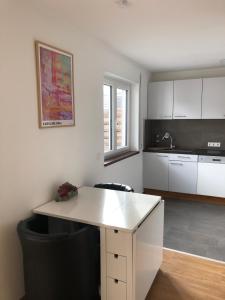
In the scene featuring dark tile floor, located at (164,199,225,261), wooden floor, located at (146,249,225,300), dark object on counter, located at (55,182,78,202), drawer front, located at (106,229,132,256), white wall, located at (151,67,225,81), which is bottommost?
wooden floor, located at (146,249,225,300)

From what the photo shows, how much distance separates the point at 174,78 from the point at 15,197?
3955mm

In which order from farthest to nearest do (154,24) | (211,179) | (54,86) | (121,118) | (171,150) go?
1. (171,150)
2. (211,179)
3. (121,118)
4. (154,24)
5. (54,86)

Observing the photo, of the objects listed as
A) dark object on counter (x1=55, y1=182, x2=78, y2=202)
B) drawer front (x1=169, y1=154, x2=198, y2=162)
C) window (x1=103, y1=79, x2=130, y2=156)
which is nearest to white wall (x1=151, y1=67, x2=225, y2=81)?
window (x1=103, y1=79, x2=130, y2=156)

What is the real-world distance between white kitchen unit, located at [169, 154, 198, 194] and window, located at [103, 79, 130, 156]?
96 centimetres

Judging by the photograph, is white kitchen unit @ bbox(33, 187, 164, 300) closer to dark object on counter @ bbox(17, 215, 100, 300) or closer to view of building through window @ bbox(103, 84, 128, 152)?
dark object on counter @ bbox(17, 215, 100, 300)

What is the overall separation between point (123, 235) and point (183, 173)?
309cm

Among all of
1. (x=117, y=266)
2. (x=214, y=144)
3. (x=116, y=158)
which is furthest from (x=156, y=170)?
(x=117, y=266)

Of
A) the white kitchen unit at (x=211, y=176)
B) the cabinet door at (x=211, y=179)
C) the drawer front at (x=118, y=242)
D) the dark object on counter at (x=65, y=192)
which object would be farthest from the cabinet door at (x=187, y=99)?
the drawer front at (x=118, y=242)

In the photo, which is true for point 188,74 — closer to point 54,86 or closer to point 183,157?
point 183,157

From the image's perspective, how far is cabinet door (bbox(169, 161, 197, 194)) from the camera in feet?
14.7

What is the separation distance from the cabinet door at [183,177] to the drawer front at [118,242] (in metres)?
3.07

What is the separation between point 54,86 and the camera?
2.26 meters

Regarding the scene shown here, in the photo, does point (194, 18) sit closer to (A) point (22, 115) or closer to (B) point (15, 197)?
(A) point (22, 115)

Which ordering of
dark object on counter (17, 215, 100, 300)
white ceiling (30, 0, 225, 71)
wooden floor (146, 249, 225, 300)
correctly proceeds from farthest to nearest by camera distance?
wooden floor (146, 249, 225, 300) → white ceiling (30, 0, 225, 71) → dark object on counter (17, 215, 100, 300)
